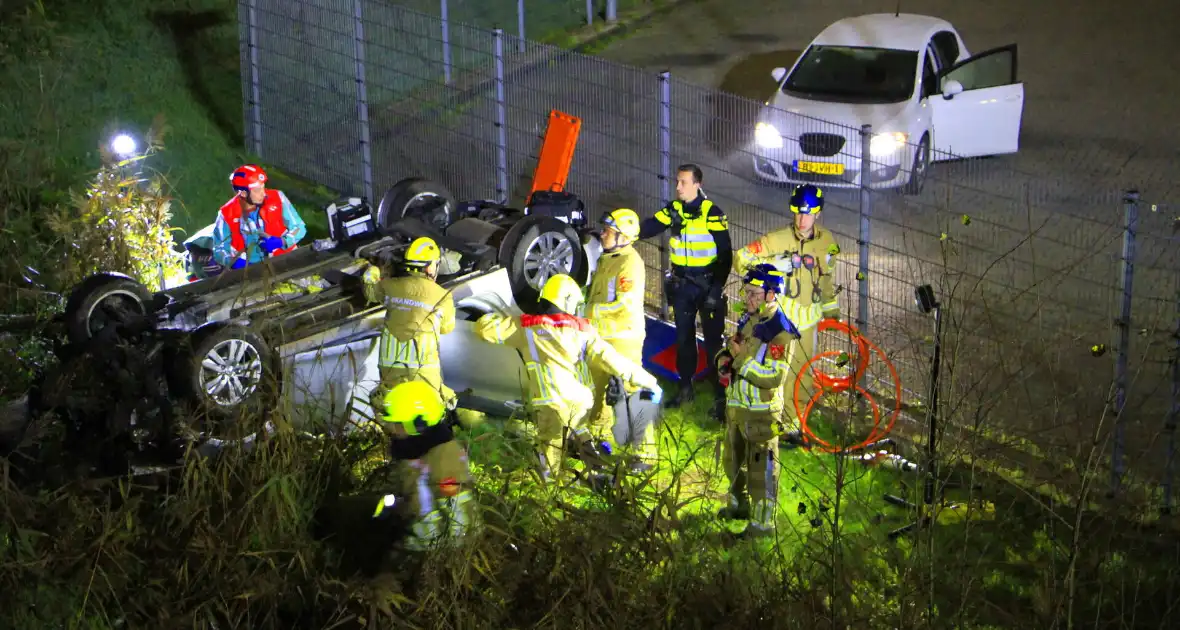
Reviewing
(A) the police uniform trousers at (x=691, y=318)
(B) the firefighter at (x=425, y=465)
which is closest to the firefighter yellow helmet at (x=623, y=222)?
(A) the police uniform trousers at (x=691, y=318)

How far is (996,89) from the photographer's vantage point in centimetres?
1396

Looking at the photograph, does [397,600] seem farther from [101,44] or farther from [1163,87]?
[1163,87]

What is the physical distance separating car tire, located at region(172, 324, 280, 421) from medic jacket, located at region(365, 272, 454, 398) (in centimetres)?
74

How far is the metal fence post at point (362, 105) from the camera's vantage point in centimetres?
1272

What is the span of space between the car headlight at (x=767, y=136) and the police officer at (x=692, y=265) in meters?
0.64

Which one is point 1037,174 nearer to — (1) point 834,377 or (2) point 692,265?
(1) point 834,377

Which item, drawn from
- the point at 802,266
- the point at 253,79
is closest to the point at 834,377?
the point at 802,266

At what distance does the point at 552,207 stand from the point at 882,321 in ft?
8.36

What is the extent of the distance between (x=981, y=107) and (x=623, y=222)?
6.23m

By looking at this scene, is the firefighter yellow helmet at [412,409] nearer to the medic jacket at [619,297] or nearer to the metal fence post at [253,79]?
the medic jacket at [619,297]

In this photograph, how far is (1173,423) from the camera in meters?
7.77

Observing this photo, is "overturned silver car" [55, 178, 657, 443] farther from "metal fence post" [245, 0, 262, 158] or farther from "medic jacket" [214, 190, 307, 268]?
"metal fence post" [245, 0, 262, 158]

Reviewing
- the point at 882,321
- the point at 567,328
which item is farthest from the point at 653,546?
the point at 882,321

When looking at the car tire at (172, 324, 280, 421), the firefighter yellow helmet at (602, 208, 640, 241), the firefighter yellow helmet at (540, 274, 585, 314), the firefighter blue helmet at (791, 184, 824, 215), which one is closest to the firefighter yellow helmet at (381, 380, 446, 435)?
the car tire at (172, 324, 280, 421)
